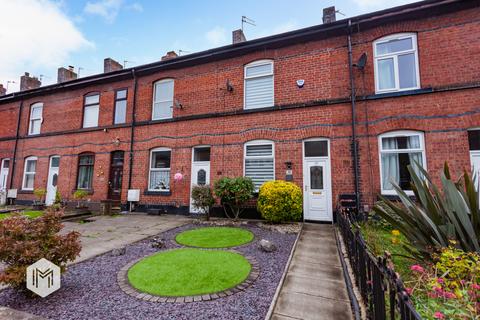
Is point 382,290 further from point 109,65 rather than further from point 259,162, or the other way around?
point 109,65

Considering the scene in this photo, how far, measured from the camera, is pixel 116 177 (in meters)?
11.4

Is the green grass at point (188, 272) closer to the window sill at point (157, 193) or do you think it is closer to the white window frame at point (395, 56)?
the window sill at point (157, 193)

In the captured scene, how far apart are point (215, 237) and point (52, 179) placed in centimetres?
1223

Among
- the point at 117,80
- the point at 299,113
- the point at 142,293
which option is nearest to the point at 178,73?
the point at 117,80

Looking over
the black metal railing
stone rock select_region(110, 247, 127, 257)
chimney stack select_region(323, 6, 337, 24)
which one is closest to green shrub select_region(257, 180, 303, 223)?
the black metal railing

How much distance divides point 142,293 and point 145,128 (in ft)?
30.2

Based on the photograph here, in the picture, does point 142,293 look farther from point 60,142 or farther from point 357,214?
point 60,142

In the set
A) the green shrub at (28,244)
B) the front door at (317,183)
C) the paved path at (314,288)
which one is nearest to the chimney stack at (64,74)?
the green shrub at (28,244)

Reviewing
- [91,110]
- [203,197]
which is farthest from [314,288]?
[91,110]

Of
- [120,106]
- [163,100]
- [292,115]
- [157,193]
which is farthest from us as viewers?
[120,106]

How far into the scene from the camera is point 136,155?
1104 centimetres

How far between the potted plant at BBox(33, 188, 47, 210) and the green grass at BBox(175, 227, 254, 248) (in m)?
10.0

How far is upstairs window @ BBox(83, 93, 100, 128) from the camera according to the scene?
12.6 meters

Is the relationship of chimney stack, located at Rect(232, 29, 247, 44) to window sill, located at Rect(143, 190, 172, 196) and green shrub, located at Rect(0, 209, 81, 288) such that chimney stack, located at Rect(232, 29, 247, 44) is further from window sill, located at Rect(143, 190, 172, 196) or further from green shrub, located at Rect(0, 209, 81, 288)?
green shrub, located at Rect(0, 209, 81, 288)
